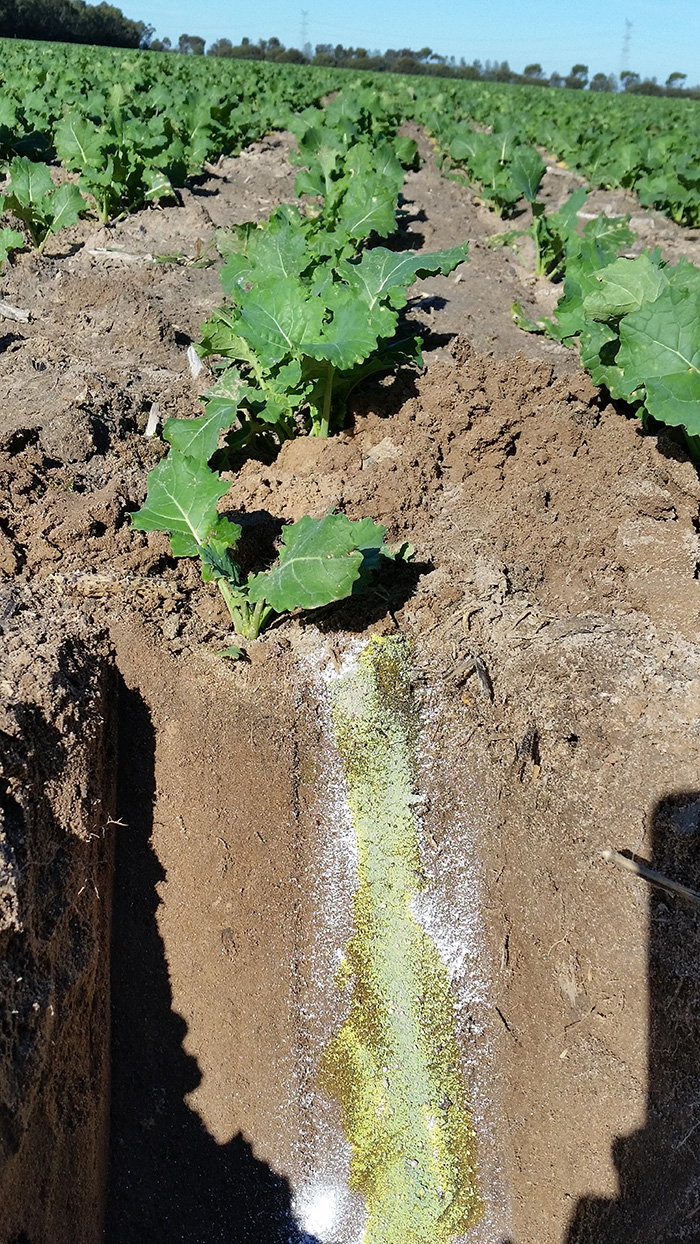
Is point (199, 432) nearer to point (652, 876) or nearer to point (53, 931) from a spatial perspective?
point (53, 931)

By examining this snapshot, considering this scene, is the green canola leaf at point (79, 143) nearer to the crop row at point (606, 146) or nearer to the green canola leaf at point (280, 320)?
the crop row at point (606, 146)

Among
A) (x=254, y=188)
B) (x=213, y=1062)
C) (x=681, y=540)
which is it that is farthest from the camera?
(x=254, y=188)

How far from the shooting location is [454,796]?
3076 mm

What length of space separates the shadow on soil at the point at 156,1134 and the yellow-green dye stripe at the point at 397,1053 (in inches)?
12.0

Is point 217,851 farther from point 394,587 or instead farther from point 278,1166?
point 394,587

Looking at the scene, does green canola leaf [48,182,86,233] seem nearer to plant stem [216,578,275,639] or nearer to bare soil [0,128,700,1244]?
bare soil [0,128,700,1244]

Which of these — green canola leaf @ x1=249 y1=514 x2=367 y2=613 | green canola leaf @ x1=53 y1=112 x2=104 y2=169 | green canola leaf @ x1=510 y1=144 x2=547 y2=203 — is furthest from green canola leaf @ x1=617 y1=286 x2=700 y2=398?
green canola leaf @ x1=53 y1=112 x2=104 y2=169

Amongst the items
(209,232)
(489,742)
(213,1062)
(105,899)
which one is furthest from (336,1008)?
(209,232)

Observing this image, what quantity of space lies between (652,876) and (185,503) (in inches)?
81.4

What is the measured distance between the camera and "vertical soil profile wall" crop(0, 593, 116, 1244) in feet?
7.25

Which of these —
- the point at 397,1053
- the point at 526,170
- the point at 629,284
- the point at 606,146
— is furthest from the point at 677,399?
the point at 606,146

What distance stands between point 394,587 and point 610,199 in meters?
9.08

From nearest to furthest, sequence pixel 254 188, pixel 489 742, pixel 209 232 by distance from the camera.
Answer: pixel 489 742 → pixel 209 232 → pixel 254 188

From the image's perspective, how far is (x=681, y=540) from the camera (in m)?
3.57
